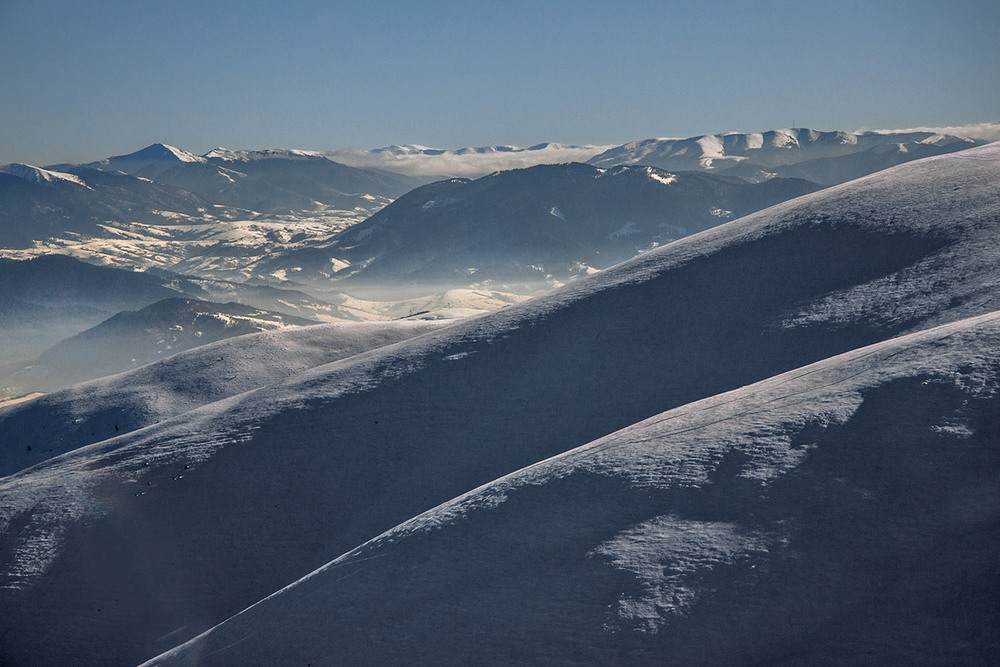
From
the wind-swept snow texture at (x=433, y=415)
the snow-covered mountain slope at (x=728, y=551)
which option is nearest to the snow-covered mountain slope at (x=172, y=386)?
the wind-swept snow texture at (x=433, y=415)

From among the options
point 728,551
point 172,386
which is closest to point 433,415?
point 728,551

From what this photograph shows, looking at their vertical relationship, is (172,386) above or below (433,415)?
above

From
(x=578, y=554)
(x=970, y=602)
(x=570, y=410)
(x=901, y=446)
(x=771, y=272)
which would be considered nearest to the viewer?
(x=970, y=602)

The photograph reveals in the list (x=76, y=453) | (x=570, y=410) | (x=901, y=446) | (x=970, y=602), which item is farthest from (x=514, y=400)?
(x=76, y=453)

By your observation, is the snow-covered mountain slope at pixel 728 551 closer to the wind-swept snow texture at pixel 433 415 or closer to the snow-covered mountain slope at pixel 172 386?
the wind-swept snow texture at pixel 433 415

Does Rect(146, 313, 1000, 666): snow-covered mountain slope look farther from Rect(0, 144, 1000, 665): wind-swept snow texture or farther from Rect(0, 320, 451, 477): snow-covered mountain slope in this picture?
Rect(0, 320, 451, 477): snow-covered mountain slope

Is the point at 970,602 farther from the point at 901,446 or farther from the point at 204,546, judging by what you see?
the point at 204,546

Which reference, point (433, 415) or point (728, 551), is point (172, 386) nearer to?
point (433, 415)
